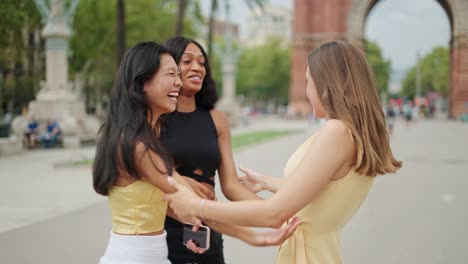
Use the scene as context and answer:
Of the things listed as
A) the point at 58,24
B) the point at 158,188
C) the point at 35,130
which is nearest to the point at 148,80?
the point at 158,188

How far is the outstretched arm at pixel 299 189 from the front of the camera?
2.68m

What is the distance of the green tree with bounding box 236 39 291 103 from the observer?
100 meters

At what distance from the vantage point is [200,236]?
3006 mm

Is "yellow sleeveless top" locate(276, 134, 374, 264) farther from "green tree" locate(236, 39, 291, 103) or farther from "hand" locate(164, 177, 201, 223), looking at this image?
"green tree" locate(236, 39, 291, 103)

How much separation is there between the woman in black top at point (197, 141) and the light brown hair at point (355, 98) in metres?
0.98

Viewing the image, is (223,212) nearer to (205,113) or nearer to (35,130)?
(205,113)

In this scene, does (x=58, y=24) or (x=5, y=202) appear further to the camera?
(x=58, y=24)

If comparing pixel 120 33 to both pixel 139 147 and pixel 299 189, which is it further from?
pixel 299 189

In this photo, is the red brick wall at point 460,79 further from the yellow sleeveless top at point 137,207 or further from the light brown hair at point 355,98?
the yellow sleeveless top at point 137,207

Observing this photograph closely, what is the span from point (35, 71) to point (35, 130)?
974 inches

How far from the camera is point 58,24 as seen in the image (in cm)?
2561

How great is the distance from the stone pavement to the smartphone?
4.03 m

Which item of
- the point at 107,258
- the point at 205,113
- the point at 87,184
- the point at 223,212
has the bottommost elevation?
the point at 87,184

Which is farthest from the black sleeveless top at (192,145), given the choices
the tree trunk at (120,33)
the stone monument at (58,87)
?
the stone monument at (58,87)
